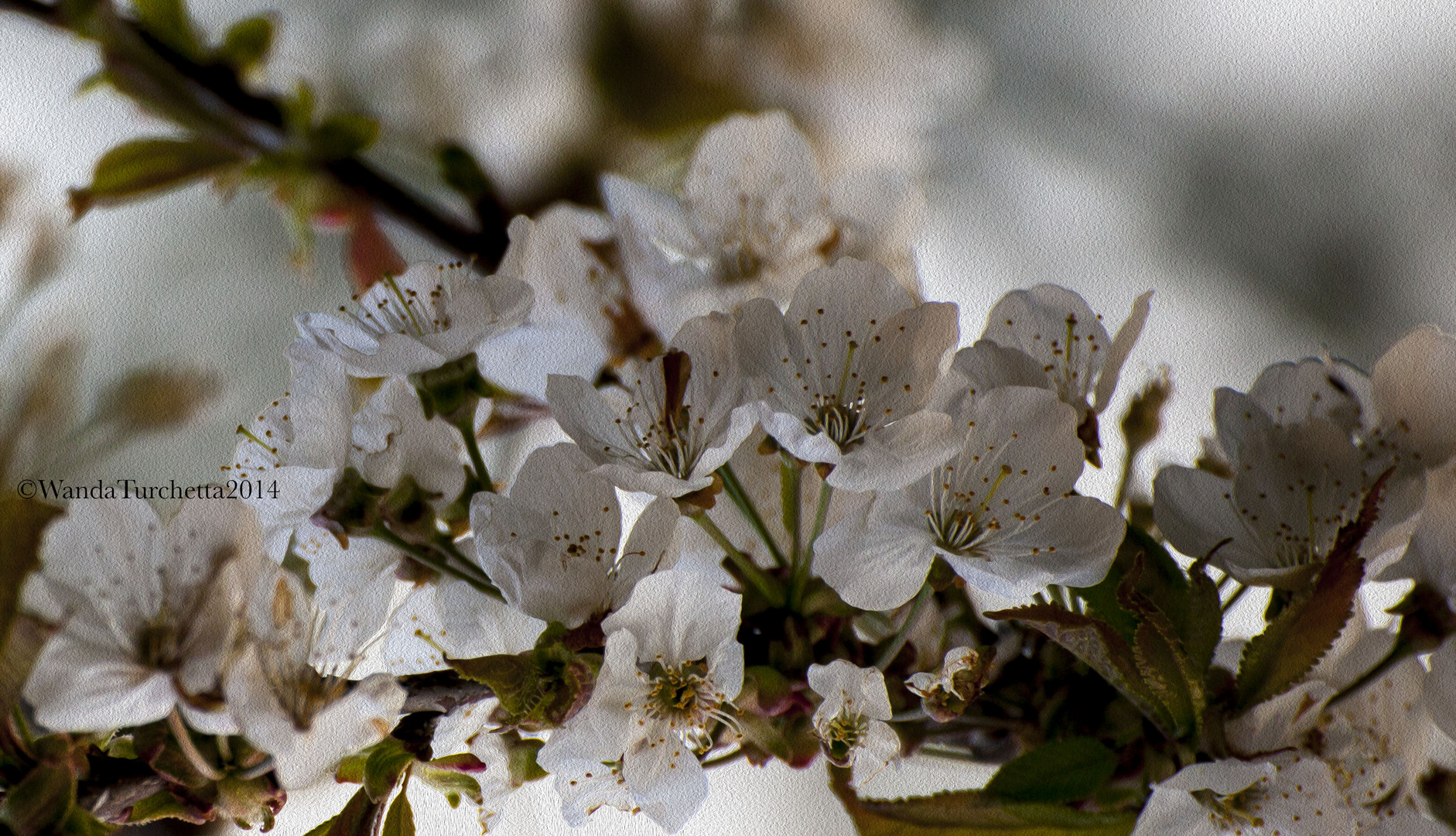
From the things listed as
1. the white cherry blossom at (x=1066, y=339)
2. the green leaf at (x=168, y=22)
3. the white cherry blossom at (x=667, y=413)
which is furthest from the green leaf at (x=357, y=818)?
the green leaf at (x=168, y=22)

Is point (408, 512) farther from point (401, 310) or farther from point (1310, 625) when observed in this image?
point (1310, 625)

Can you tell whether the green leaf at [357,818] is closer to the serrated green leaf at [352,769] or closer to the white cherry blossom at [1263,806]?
the serrated green leaf at [352,769]

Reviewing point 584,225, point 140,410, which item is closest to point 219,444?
point 140,410

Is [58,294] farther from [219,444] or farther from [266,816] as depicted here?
[266,816]

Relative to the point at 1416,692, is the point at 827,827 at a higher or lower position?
lower

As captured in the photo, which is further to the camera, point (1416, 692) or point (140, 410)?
point (140, 410)
